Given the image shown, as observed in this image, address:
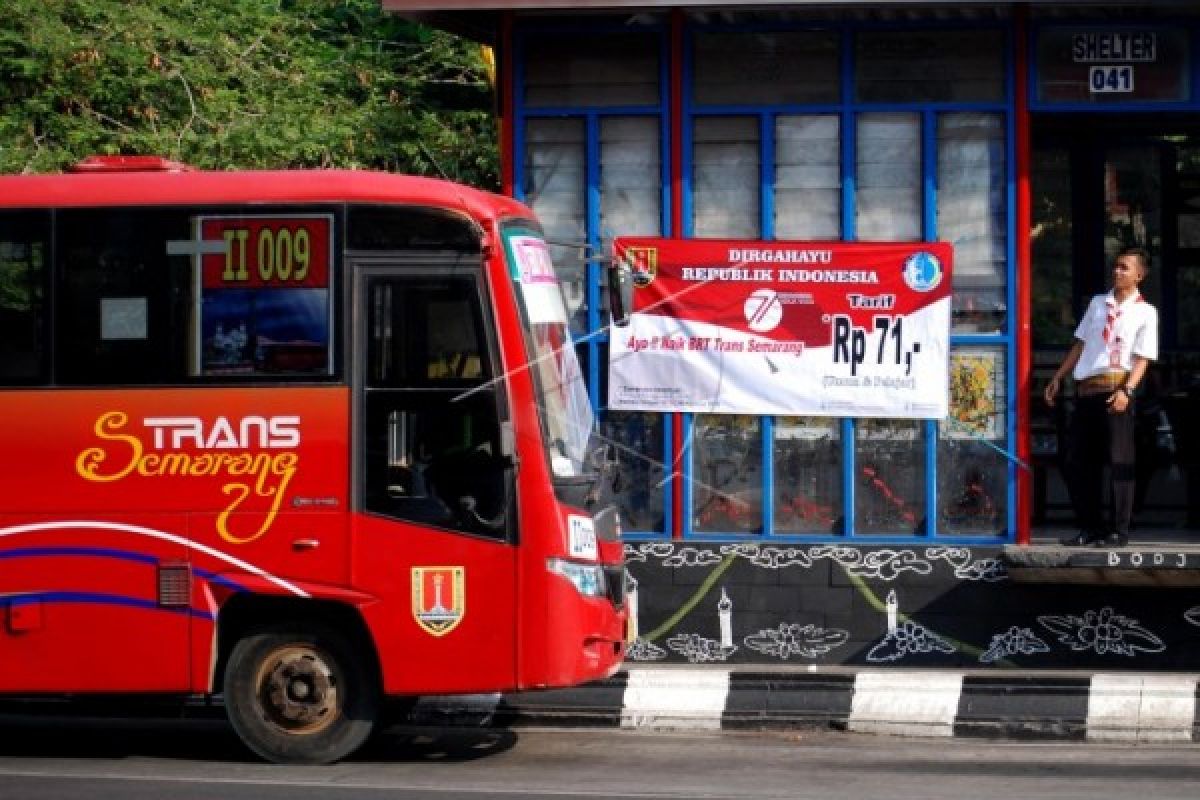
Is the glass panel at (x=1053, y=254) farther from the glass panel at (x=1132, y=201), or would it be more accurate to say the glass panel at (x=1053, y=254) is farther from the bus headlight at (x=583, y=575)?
the bus headlight at (x=583, y=575)

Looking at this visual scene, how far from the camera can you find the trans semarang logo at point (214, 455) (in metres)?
11.4

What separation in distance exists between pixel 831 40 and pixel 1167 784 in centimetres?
576

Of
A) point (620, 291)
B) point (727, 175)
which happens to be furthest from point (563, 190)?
point (620, 291)

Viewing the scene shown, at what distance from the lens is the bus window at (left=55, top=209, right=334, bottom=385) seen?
1145 centimetres

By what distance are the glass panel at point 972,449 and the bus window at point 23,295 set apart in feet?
19.8

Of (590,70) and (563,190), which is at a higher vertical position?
(590,70)

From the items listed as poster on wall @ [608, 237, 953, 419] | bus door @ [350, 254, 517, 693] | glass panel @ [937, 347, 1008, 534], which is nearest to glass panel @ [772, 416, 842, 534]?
poster on wall @ [608, 237, 953, 419]

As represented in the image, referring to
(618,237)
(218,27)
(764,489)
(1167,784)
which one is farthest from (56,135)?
(1167,784)

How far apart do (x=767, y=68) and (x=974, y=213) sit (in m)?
1.73

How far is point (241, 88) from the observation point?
20.6m

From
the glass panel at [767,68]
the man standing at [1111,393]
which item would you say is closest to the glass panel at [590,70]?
the glass panel at [767,68]

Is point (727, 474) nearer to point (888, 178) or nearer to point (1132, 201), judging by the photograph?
point (888, 178)

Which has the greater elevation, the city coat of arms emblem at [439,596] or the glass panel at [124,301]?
the glass panel at [124,301]

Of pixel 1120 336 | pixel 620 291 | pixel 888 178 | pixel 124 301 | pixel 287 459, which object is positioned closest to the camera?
pixel 287 459
